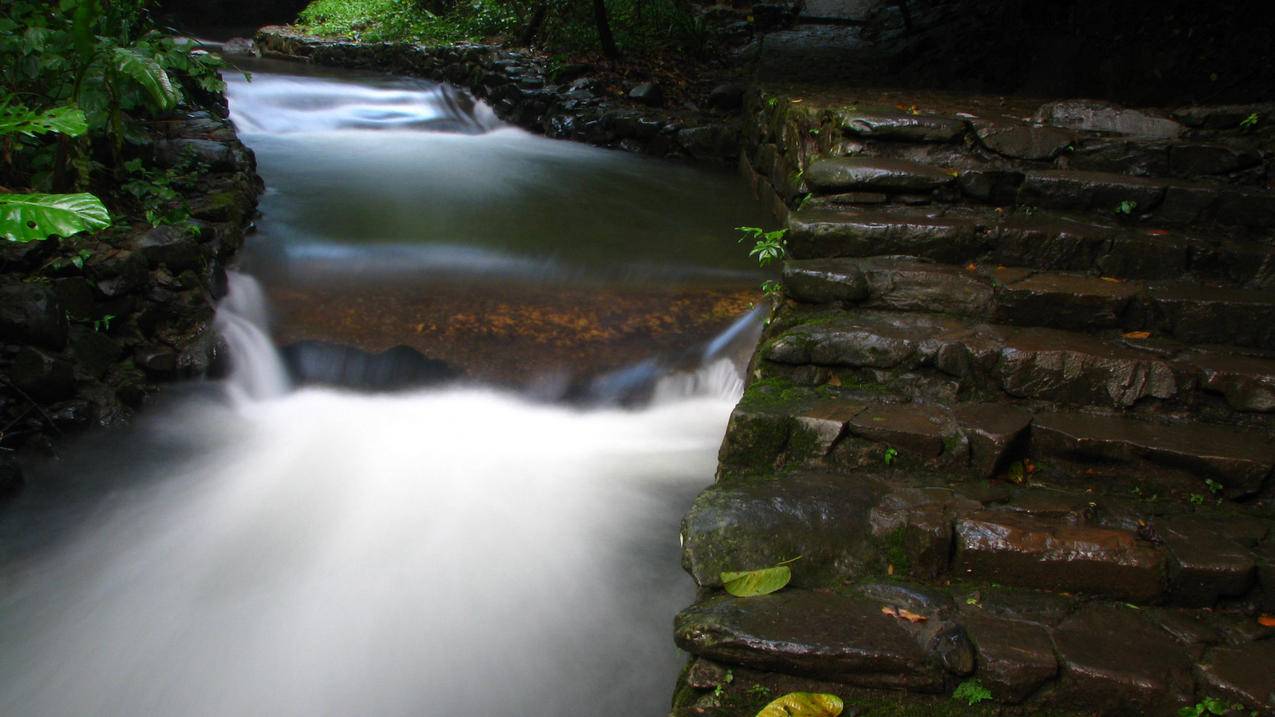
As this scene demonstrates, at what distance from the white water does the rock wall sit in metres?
5.58

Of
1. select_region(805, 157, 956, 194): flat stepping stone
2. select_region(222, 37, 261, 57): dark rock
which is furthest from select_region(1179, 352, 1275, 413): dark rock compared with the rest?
select_region(222, 37, 261, 57): dark rock

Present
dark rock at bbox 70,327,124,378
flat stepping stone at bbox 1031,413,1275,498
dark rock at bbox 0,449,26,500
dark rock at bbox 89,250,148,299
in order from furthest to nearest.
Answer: dark rock at bbox 89,250,148,299, dark rock at bbox 70,327,124,378, dark rock at bbox 0,449,26,500, flat stepping stone at bbox 1031,413,1275,498

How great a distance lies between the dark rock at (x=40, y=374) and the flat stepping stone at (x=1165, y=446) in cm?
464

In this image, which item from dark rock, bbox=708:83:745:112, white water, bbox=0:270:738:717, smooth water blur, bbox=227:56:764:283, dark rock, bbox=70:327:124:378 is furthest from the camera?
dark rock, bbox=708:83:745:112

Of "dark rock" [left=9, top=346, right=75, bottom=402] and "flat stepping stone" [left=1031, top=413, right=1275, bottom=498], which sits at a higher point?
"flat stepping stone" [left=1031, top=413, right=1275, bottom=498]

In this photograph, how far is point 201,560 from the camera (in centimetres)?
363

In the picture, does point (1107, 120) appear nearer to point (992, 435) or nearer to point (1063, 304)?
point (1063, 304)

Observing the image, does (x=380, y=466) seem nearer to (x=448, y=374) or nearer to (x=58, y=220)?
(x=448, y=374)

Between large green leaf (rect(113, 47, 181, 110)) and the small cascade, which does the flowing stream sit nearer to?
the small cascade

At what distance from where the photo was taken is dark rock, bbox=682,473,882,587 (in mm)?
2652

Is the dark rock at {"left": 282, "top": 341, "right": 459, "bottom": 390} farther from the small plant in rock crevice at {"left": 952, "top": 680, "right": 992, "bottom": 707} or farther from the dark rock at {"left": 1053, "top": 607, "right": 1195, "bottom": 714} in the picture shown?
the dark rock at {"left": 1053, "top": 607, "right": 1195, "bottom": 714}

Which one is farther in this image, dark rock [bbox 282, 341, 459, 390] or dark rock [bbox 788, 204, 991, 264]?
dark rock [bbox 282, 341, 459, 390]

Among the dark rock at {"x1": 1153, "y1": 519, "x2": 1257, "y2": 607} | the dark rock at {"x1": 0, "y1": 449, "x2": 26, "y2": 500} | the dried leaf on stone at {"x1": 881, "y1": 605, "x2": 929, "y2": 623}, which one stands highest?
the dark rock at {"x1": 1153, "y1": 519, "x2": 1257, "y2": 607}

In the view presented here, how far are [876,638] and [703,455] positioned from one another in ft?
6.86
